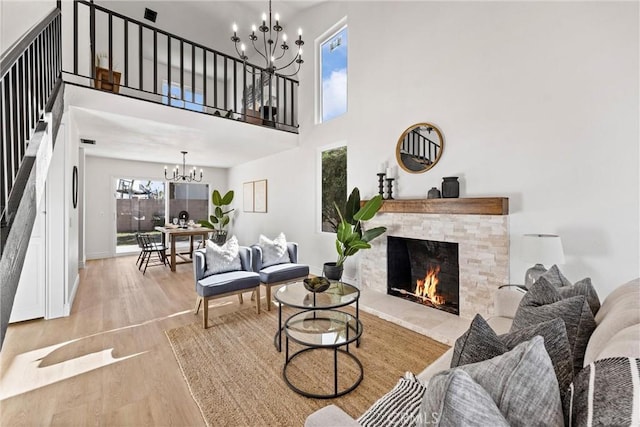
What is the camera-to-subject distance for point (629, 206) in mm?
2131

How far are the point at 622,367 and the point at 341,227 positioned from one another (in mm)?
3003

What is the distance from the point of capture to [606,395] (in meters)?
0.59

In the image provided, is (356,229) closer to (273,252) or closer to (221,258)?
(273,252)

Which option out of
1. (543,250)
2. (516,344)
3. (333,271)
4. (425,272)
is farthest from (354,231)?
(516,344)

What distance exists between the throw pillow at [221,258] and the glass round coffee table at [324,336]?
1269mm

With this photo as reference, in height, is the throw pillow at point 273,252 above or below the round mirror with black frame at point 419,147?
below

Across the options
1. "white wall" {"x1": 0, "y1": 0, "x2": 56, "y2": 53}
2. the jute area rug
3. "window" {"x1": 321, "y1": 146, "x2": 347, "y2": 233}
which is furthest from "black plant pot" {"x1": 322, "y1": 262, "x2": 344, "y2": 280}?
"white wall" {"x1": 0, "y1": 0, "x2": 56, "y2": 53}

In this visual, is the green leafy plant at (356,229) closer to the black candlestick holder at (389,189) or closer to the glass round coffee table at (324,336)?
the black candlestick holder at (389,189)

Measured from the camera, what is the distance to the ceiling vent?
5.14 m

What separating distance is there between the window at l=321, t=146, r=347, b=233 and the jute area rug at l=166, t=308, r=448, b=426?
2.05 m

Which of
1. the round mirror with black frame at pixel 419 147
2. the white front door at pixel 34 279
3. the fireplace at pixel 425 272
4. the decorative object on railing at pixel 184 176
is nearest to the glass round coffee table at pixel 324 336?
the fireplace at pixel 425 272

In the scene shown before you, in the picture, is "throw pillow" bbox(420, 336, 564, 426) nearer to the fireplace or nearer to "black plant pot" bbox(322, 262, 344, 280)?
the fireplace

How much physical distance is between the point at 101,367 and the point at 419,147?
12.5 ft

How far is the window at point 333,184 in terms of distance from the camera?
4.59 metres
